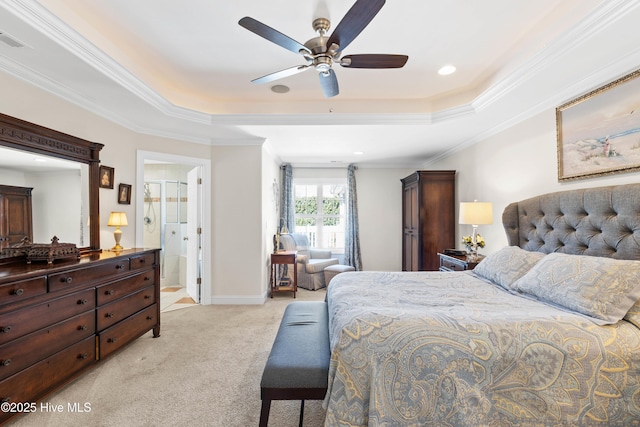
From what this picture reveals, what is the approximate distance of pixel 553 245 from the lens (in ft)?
7.83

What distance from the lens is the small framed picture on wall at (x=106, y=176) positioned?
9.77 ft

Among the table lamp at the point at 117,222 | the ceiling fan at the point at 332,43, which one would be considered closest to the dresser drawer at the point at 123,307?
the table lamp at the point at 117,222

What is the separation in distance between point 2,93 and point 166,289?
12.0 ft

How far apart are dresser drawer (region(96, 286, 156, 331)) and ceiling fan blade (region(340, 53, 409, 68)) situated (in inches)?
106

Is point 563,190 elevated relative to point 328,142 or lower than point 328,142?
lower

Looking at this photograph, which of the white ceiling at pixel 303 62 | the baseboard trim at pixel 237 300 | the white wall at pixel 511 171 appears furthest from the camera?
the baseboard trim at pixel 237 300

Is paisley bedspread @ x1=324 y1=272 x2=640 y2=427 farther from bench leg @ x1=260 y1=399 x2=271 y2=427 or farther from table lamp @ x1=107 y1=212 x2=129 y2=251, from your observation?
table lamp @ x1=107 y1=212 x2=129 y2=251

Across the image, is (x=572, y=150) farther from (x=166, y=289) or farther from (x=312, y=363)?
(x=166, y=289)

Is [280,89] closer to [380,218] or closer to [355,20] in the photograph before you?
[355,20]

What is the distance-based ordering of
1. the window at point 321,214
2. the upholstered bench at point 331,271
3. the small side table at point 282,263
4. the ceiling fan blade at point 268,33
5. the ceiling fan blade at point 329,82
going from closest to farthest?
the ceiling fan blade at point 268,33 < the ceiling fan blade at point 329,82 < the small side table at point 282,263 < the upholstered bench at point 331,271 < the window at point 321,214

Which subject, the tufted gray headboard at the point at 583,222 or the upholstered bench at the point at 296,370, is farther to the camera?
the tufted gray headboard at the point at 583,222

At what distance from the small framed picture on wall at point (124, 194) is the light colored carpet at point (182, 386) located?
1.53 meters

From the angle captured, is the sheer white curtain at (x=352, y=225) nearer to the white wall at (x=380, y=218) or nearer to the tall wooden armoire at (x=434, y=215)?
the white wall at (x=380, y=218)

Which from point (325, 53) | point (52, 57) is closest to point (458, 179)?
point (325, 53)
